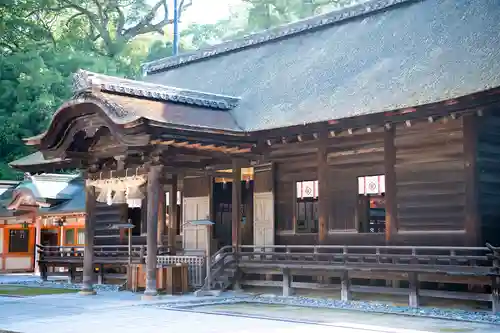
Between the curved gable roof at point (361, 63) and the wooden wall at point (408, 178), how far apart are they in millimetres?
1050

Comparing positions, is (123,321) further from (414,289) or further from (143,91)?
(143,91)

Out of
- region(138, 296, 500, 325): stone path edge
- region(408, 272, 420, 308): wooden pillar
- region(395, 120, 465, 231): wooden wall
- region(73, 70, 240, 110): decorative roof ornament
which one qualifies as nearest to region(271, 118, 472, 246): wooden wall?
region(395, 120, 465, 231): wooden wall

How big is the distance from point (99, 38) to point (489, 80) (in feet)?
141

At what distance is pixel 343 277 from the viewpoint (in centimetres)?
1570

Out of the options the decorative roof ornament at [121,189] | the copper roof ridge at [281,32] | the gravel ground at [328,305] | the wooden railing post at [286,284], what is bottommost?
the gravel ground at [328,305]

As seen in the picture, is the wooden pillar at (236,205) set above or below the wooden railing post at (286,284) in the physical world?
above

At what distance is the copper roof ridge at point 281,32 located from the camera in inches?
784

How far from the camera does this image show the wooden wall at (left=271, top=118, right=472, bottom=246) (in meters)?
14.7

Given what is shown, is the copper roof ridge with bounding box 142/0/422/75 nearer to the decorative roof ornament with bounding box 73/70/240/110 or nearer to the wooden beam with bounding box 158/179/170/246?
the decorative roof ornament with bounding box 73/70/240/110

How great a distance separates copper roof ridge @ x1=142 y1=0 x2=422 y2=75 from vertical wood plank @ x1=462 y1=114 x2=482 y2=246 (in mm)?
6088

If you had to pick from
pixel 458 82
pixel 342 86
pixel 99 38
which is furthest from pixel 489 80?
pixel 99 38

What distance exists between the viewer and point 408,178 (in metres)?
15.5

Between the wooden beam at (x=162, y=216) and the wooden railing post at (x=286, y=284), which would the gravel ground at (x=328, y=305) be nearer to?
the wooden railing post at (x=286, y=284)

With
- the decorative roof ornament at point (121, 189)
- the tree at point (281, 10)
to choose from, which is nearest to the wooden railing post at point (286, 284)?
the decorative roof ornament at point (121, 189)
